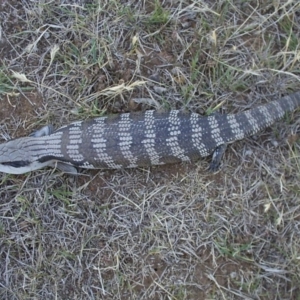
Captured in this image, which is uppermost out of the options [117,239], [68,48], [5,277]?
[68,48]

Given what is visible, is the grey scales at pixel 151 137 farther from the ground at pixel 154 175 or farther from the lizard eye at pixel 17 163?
the ground at pixel 154 175

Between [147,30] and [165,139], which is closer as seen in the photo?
[165,139]

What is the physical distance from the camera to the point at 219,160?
4.11 meters

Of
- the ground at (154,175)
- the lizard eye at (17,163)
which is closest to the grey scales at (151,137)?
the lizard eye at (17,163)

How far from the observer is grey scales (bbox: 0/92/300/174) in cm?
399

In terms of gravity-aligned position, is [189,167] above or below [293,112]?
below

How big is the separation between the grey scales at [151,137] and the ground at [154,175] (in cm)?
16

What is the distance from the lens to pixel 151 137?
3.99m

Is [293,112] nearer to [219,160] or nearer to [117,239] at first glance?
[219,160]

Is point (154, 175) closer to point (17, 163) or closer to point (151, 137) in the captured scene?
point (151, 137)

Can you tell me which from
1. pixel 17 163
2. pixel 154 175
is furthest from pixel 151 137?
pixel 17 163

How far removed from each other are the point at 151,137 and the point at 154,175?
395 millimetres

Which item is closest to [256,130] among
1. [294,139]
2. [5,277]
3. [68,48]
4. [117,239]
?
[294,139]

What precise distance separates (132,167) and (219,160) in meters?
0.70
